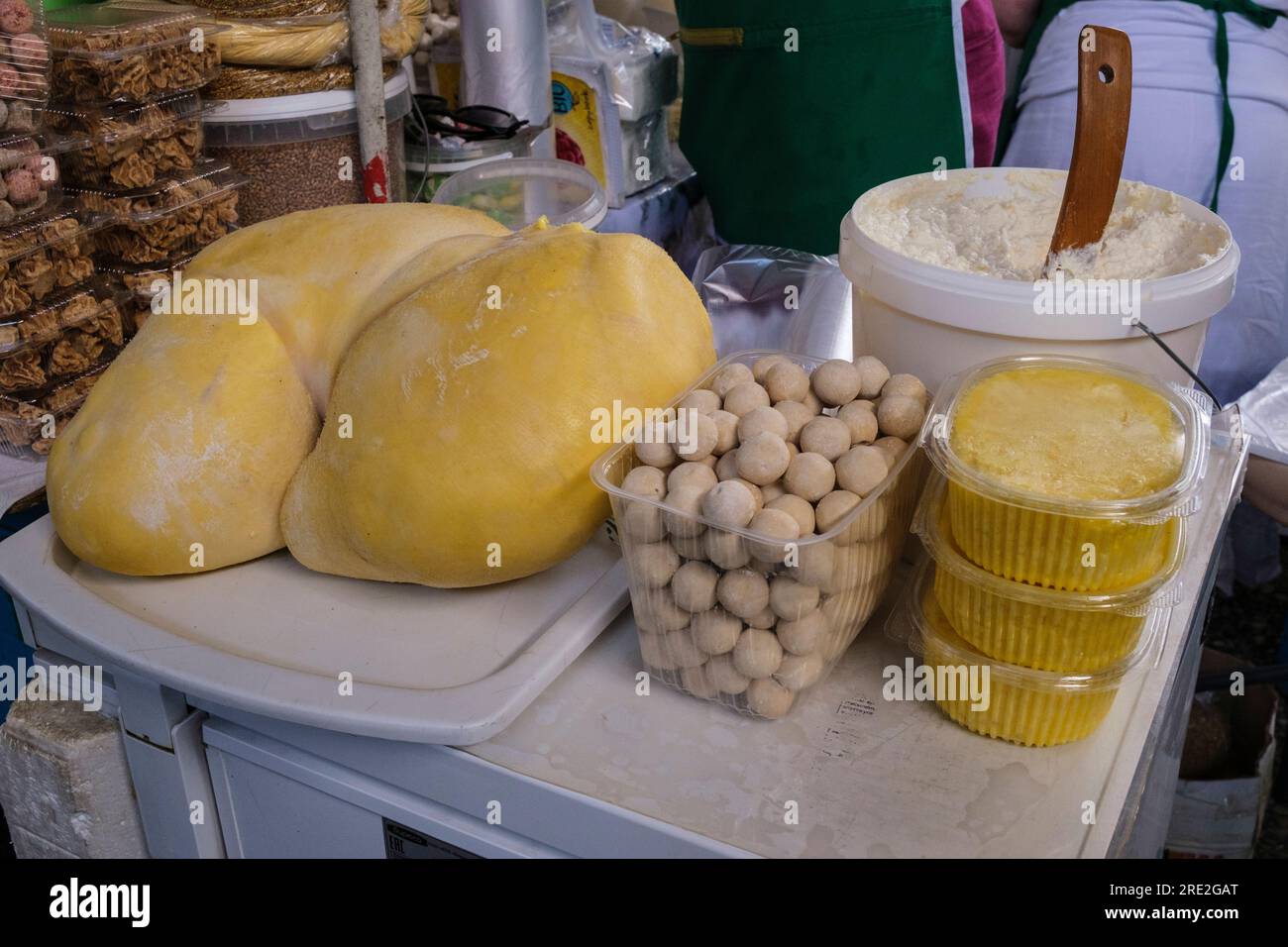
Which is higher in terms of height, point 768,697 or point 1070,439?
point 1070,439

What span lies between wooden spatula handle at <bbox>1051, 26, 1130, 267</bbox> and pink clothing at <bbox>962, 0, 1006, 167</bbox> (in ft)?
2.45

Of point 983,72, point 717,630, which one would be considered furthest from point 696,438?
point 983,72

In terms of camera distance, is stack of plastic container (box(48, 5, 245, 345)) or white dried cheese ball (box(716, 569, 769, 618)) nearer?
white dried cheese ball (box(716, 569, 769, 618))

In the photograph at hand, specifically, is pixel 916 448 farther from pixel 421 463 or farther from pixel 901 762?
pixel 421 463

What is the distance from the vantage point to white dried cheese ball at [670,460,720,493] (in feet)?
2.21

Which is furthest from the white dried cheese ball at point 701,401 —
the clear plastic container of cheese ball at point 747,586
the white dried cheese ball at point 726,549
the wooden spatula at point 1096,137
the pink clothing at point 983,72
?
the pink clothing at point 983,72

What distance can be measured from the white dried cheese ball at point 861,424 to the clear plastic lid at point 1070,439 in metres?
0.04

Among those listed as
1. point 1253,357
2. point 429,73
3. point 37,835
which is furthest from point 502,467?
point 1253,357

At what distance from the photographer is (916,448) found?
0.71 metres

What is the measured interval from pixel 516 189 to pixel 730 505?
93 cm

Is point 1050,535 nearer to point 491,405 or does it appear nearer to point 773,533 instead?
point 773,533

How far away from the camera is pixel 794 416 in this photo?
2.38 feet

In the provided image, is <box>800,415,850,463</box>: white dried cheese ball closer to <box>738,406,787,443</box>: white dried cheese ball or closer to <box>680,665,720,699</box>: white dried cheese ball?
<box>738,406,787,443</box>: white dried cheese ball

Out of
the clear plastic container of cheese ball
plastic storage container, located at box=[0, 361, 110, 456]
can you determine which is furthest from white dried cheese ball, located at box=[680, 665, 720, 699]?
plastic storage container, located at box=[0, 361, 110, 456]
